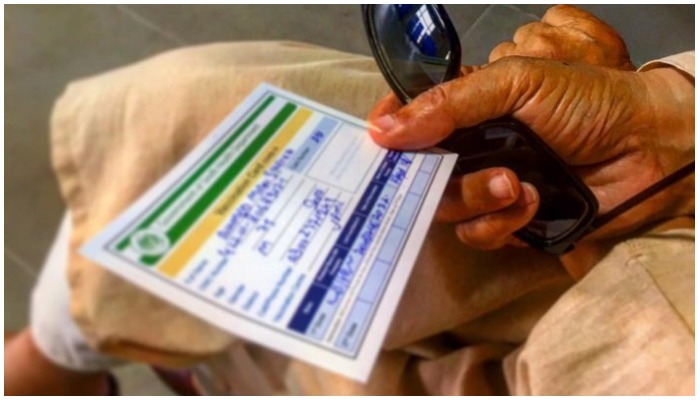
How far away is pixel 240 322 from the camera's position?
0.61 feet

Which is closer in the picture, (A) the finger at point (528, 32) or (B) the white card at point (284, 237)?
(B) the white card at point (284, 237)

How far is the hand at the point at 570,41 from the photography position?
0.31 meters

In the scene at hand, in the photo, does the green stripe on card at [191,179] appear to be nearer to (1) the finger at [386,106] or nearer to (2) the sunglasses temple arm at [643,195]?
(1) the finger at [386,106]

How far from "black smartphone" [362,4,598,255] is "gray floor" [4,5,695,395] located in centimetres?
1

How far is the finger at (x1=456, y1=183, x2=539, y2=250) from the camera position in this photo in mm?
291

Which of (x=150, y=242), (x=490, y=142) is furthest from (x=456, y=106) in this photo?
(x=150, y=242)

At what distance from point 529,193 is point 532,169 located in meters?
0.01

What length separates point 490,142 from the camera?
29 centimetres

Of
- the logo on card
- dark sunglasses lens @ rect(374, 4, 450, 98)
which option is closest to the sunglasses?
dark sunglasses lens @ rect(374, 4, 450, 98)

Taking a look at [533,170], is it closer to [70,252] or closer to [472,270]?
[472,270]

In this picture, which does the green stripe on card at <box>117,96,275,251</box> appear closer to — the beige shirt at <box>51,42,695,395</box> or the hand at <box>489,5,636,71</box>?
the beige shirt at <box>51,42,695,395</box>

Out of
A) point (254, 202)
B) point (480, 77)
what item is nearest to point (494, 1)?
point (480, 77)

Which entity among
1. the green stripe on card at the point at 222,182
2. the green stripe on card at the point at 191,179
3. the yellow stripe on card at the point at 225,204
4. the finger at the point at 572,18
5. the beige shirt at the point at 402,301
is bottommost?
the beige shirt at the point at 402,301

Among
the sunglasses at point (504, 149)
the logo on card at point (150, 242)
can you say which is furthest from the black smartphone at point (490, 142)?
the logo on card at point (150, 242)
